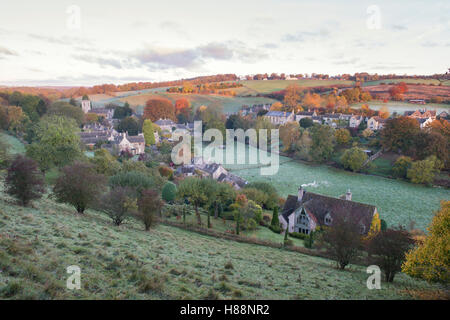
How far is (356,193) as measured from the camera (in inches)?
1602

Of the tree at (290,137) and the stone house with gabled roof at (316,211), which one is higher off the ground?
the tree at (290,137)

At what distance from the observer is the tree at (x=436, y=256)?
10.6 m

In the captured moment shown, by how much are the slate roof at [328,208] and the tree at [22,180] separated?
22.2 m

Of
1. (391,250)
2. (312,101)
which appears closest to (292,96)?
(312,101)

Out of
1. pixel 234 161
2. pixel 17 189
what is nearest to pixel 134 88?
pixel 234 161

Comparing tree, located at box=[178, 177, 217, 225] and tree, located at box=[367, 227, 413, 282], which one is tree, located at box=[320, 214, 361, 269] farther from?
tree, located at box=[178, 177, 217, 225]

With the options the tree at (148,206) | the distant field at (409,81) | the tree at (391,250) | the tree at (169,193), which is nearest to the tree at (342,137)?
the tree at (169,193)

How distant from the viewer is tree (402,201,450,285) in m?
10.6

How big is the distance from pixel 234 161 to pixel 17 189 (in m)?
42.9

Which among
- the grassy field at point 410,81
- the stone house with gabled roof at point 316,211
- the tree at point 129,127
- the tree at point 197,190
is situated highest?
the grassy field at point 410,81

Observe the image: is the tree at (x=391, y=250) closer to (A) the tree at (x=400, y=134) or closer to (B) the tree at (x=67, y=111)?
(A) the tree at (x=400, y=134)

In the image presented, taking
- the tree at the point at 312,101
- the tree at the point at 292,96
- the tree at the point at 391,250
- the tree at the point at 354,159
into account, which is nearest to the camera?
the tree at the point at 391,250

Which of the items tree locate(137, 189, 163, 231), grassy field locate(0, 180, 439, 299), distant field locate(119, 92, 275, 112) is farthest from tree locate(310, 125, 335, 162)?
distant field locate(119, 92, 275, 112)

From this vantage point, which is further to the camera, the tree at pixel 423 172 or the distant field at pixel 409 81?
the distant field at pixel 409 81
